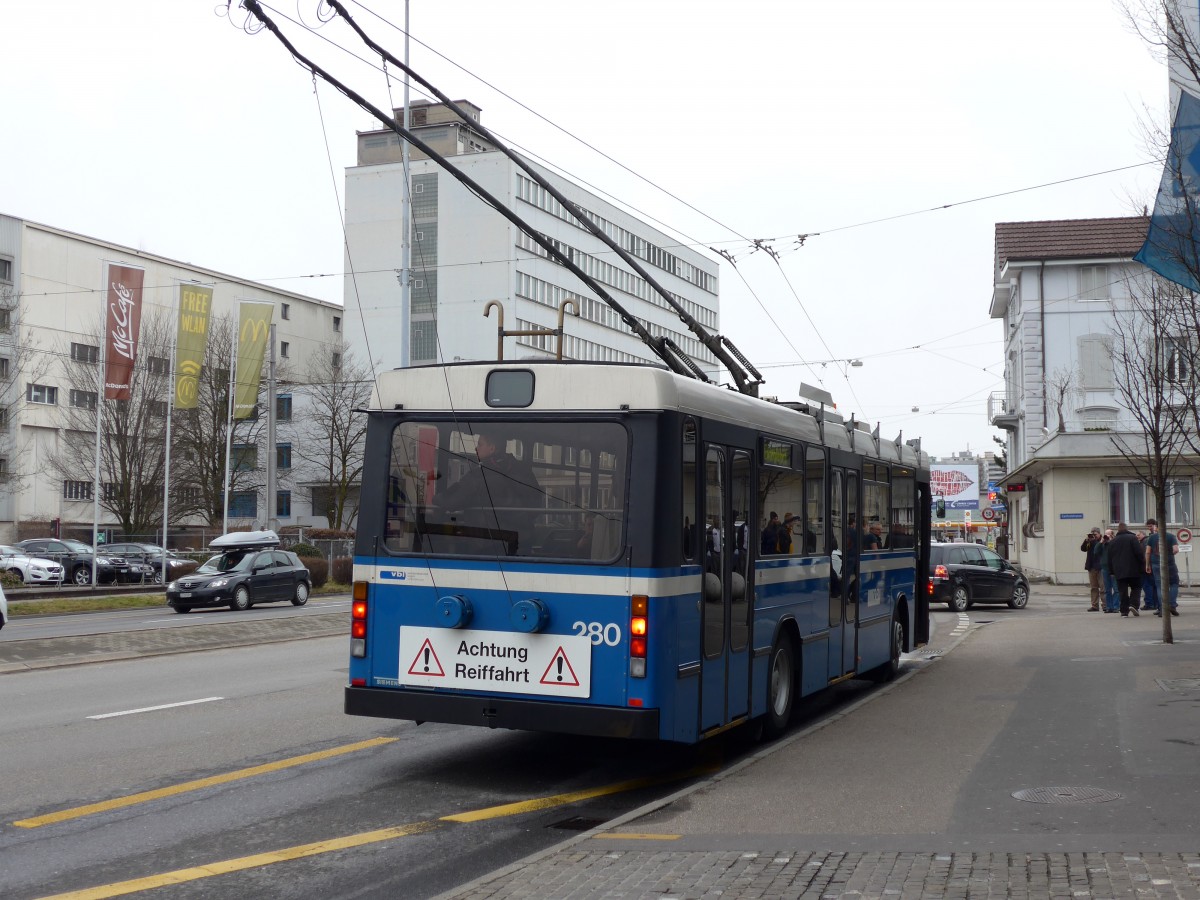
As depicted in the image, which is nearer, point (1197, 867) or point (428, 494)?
point (1197, 867)

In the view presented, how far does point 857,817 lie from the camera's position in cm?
761

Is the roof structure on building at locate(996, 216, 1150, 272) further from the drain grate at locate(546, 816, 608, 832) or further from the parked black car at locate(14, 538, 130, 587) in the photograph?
the drain grate at locate(546, 816, 608, 832)

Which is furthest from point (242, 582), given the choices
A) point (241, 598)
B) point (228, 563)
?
point (228, 563)

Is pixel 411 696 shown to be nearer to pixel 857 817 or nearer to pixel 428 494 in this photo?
pixel 428 494

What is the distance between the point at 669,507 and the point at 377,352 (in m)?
76.3

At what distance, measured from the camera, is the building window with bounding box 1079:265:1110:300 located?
182 ft

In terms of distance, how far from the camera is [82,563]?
161 feet

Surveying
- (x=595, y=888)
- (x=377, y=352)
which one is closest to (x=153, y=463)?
(x=377, y=352)

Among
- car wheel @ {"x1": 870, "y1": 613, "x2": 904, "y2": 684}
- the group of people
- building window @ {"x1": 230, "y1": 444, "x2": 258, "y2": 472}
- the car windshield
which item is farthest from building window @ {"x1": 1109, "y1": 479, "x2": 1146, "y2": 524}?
building window @ {"x1": 230, "y1": 444, "x2": 258, "y2": 472}

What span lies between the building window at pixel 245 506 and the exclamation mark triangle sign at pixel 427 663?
245ft

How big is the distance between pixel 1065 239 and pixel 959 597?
1142 inches

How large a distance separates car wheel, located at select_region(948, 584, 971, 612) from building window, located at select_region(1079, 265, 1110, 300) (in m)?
27.2

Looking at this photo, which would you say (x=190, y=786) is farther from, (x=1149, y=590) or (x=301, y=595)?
(x=301, y=595)

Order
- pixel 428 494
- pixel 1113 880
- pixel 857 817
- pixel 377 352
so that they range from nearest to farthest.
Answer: pixel 1113 880
pixel 857 817
pixel 428 494
pixel 377 352
